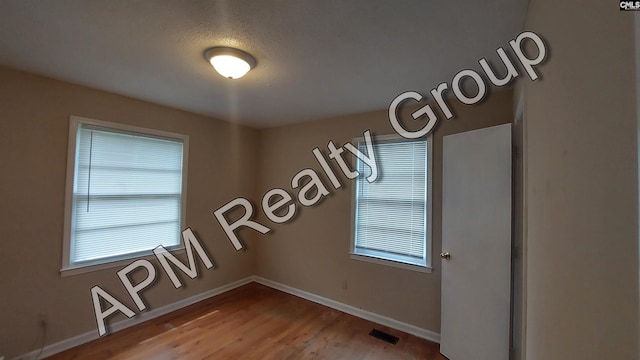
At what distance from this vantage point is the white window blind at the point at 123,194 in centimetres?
263

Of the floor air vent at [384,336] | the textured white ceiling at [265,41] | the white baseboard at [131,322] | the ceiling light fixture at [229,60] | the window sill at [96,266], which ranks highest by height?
the textured white ceiling at [265,41]

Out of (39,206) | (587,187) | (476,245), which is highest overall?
(587,187)

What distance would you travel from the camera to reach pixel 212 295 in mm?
3699

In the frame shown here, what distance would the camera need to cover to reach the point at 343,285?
3389 mm

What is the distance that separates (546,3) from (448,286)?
220 centimetres

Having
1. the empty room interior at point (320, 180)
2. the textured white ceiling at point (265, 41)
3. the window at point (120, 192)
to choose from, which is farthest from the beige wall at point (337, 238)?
the window at point (120, 192)

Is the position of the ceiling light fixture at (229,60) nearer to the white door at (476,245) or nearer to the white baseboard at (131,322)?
the white door at (476,245)

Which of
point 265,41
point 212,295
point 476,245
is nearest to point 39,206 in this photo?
point 212,295

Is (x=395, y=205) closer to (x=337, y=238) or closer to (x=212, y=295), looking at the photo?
(x=337, y=238)

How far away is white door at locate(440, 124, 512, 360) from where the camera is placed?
208cm

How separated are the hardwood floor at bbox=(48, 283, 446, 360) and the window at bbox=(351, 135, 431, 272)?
0.80 m

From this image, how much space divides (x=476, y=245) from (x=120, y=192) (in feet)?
11.7

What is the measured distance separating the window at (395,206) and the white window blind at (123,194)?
91.6 inches

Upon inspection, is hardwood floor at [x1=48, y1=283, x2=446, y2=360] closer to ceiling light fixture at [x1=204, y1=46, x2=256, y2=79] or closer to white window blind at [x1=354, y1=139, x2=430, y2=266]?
white window blind at [x1=354, y1=139, x2=430, y2=266]
